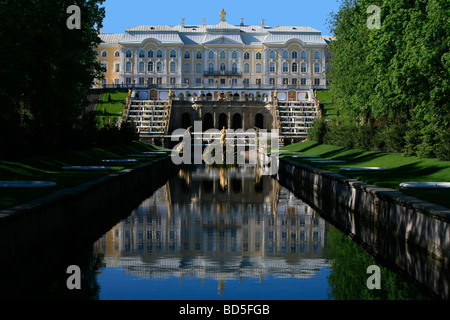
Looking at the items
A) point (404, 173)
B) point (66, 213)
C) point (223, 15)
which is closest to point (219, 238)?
point (66, 213)

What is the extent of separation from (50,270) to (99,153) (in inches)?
1001

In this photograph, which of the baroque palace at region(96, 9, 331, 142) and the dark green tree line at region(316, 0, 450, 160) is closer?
the dark green tree line at region(316, 0, 450, 160)

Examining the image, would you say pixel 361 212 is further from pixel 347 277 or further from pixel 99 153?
pixel 99 153

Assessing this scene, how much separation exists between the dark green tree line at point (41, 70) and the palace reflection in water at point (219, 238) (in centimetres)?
593

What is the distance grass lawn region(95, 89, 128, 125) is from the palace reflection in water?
62.6 m

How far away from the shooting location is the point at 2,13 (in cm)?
2342

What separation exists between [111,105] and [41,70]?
2794 inches

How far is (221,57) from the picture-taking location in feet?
429

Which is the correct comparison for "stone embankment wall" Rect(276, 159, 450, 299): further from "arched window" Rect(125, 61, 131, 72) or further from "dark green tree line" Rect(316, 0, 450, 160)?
"arched window" Rect(125, 61, 131, 72)

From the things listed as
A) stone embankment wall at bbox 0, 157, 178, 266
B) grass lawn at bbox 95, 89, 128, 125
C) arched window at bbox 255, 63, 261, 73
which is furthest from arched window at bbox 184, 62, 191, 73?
stone embankment wall at bbox 0, 157, 178, 266

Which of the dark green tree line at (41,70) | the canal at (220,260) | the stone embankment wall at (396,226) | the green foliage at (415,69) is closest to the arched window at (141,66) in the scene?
the dark green tree line at (41,70)

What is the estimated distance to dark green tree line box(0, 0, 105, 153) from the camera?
77.7ft

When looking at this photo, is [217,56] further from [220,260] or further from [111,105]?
[220,260]

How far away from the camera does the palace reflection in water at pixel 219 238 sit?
39.7 feet
